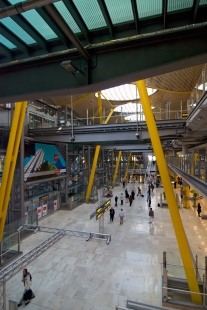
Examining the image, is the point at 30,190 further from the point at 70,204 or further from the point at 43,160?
the point at 70,204

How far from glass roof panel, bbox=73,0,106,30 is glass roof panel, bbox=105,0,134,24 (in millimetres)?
167

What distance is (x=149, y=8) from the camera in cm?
293

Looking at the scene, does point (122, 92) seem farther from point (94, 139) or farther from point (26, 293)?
point (26, 293)

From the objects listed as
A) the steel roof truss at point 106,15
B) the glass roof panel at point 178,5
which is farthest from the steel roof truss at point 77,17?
the glass roof panel at point 178,5

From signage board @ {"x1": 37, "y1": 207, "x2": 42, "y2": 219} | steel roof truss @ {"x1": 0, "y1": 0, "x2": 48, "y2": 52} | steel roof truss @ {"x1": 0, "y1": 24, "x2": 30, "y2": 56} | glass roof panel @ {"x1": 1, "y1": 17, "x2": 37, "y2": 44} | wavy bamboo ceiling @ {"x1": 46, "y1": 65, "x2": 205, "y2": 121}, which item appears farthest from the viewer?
wavy bamboo ceiling @ {"x1": 46, "y1": 65, "x2": 205, "y2": 121}

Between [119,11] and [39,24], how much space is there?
131cm

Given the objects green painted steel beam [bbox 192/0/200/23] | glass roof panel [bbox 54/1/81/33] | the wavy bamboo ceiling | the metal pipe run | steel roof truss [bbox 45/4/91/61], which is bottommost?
the metal pipe run

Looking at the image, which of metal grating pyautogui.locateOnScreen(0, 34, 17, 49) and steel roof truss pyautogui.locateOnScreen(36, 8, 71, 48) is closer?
steel roof truss pyautogui.locateOnScreen(36, 8, 71, 48)

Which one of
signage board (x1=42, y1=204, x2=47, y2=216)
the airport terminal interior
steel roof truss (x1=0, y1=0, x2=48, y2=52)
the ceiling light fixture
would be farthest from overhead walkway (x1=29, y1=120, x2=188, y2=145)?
the ceiling light fixture

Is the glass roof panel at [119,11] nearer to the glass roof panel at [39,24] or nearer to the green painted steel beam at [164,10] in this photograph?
the green painted steel beam at [164,10]

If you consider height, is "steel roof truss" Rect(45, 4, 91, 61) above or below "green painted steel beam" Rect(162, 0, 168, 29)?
below

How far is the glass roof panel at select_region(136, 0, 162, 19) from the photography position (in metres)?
2.82

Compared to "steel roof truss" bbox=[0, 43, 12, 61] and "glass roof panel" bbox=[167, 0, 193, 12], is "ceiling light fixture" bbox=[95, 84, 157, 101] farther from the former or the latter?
"glass roof panel" bbox=[167, 0, 193, 12]

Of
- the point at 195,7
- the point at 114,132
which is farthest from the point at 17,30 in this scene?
the point at 114,132
